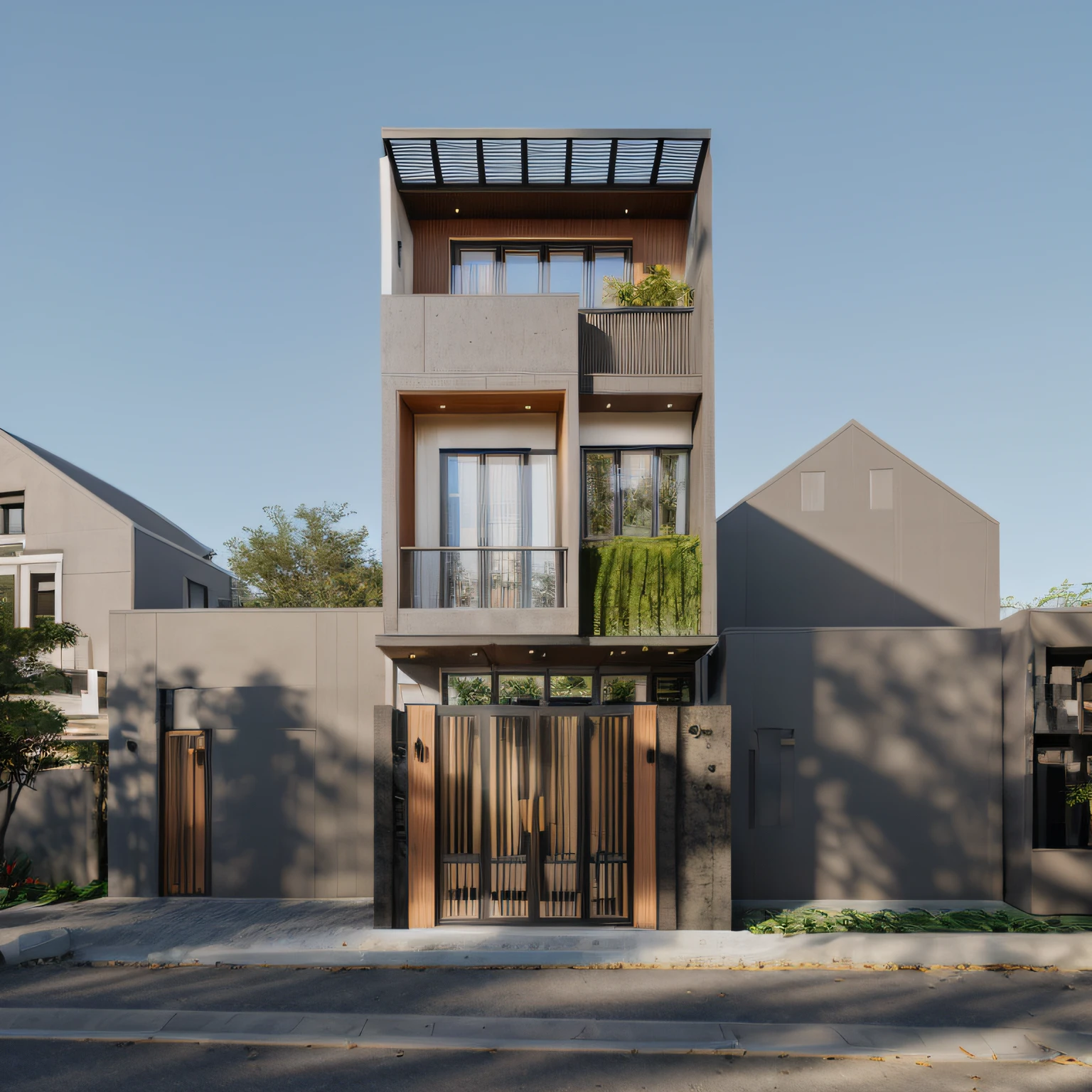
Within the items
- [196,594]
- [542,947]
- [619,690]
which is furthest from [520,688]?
[196,594]

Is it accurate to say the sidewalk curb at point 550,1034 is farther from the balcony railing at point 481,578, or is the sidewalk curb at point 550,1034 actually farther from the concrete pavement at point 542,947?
the balcony railing at point 481,578

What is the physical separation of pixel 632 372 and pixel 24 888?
12.1 metres

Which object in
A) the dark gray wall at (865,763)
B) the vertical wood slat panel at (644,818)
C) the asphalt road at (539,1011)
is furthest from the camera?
the dark gray wall at (865,763)

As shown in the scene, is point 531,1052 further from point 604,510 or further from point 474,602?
point 604,510

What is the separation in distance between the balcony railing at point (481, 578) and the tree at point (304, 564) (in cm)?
2707

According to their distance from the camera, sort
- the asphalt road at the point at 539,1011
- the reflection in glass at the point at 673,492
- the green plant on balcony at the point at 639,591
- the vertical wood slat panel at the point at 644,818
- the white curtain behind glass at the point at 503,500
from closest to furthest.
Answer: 1. the asphalt road at the point at 539,1011
2. the vertical wood slat panel at the point at 644,818
3. the green plant on balcony at the point at 639,591
4. the white curtain behind glass at the point at 503,500
5. the reflection in glass at the point at 673,492

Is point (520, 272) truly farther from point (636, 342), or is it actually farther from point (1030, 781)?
point (1030, 781)

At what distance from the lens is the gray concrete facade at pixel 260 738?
12406 millimetres

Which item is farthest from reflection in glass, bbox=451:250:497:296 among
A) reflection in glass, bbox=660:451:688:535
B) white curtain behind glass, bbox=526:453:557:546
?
reflection in glass, bbox=660:451:688:535

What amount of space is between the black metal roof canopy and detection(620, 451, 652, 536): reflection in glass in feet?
14.9

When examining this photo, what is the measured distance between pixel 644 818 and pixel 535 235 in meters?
9.66

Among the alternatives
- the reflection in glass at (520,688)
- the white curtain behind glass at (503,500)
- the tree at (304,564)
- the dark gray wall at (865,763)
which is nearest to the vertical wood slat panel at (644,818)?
the dark gray wall at (865,763)

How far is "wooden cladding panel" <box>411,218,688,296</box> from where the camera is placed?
14117 mm

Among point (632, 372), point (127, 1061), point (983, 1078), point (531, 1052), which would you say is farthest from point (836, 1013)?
point (632, 372)
